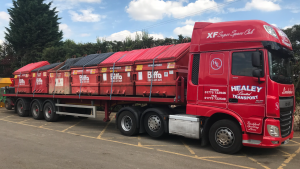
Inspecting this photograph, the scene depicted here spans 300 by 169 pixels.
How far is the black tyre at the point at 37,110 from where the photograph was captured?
12.0 meters

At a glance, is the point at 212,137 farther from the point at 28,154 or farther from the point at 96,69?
the point at 96,69

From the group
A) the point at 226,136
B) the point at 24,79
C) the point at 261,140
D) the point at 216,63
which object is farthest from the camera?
the point at 24,79

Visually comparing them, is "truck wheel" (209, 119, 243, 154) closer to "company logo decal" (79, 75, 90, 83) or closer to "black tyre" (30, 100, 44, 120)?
"company logo decal" (79, 75, 90, 83)

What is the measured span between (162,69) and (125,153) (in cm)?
275

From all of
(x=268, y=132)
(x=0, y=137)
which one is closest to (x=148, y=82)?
(x=268, y=132)

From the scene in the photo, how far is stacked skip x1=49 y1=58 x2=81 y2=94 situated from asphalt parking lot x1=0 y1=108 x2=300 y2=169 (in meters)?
3.04

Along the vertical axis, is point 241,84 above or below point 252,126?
above

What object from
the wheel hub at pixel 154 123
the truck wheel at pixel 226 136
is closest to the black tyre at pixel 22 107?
the wheel hub at pixel 154 123

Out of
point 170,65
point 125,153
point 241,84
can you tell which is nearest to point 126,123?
point 125,153

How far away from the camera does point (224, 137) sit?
5883 mm

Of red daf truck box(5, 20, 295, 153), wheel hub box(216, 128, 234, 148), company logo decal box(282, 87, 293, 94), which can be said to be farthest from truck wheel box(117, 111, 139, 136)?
company logo decal box(282, 87, 293, 94)

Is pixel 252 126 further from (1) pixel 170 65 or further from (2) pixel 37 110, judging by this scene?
(2) pixel 37 110

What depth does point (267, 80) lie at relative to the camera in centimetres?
529

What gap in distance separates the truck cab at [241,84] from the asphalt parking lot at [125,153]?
0.47 meters
